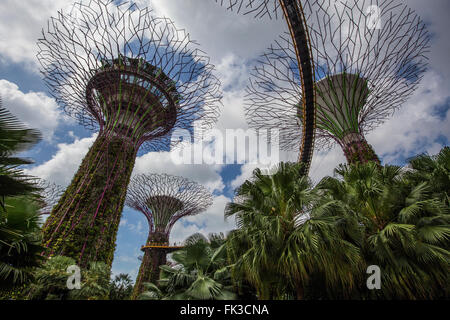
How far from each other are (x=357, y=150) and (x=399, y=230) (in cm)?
927

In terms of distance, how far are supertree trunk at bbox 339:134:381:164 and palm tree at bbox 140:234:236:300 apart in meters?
9.72

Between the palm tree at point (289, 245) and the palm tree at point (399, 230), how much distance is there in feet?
2.21

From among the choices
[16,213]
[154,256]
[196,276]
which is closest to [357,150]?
[196,276]

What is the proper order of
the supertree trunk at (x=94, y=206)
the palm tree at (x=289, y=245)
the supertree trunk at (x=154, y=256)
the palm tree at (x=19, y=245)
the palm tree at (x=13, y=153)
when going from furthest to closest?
the supertree trunk at (x=154, y=256)
the supertree trunk at (x=94, y=206)
the palm tree at (x=289, y=245)
the palm tree at (x=19, y=245)
the palm tree at (x=13, y=153)

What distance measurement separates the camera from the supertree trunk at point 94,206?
10734mm

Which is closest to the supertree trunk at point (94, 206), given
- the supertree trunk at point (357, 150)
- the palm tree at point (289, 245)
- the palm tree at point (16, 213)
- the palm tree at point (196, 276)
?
the palm tree at point (196, 276)

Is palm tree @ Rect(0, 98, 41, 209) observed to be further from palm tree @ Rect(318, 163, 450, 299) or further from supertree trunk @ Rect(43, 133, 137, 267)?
supertree trunk @ Rect(43, 133, 137, 267)

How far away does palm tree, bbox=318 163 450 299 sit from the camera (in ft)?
18.7

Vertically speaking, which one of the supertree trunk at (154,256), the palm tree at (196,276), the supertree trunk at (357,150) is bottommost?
the supertree trunk at (154,256)

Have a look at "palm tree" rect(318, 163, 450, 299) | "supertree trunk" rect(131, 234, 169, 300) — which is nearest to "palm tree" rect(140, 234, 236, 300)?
"palm tree" rect(318, 163, 450, 299)

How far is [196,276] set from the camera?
319 inches

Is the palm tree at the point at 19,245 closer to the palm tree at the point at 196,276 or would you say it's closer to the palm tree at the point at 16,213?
the palm tree at the point at 16,213
